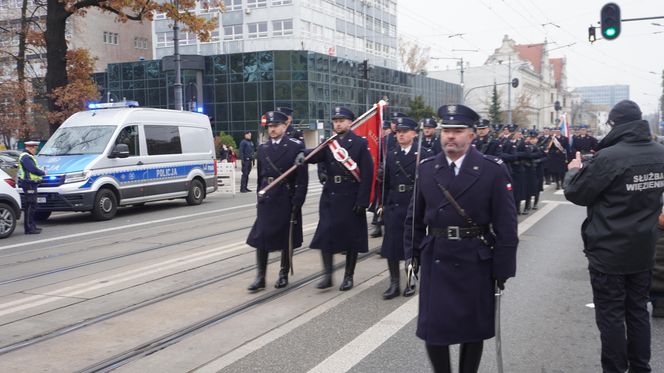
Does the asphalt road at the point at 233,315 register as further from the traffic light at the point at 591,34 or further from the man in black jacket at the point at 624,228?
the traffic light at the point at 591,34

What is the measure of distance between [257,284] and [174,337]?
1659 mm

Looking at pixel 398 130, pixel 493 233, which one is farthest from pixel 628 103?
pixel 398 130

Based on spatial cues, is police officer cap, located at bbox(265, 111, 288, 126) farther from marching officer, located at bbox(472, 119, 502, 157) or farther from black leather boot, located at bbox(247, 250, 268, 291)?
marching officer, located at bbox(472, 119, 502, 157)

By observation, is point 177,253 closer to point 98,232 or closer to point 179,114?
point 98,232

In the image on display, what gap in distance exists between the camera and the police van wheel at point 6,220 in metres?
12.2

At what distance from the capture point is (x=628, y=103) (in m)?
4.38

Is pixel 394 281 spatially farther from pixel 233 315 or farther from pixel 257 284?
pixel 233 315

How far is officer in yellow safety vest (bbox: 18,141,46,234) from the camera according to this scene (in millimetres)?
12633

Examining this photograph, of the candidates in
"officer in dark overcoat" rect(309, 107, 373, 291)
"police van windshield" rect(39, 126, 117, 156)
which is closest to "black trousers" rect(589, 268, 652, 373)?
"officer in dark overcoat" rect(309, 107, 373, 291)

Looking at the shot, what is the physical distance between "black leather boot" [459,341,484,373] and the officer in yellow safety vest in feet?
36.2

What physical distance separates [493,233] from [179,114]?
14.2m

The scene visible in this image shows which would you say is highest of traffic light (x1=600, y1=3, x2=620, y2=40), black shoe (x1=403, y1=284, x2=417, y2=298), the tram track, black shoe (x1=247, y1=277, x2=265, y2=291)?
traffic light (x1=600, y1=3, x2=620, y2=40)

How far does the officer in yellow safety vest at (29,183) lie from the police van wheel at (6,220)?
28 centimetres

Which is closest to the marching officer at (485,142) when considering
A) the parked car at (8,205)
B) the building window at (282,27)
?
the parked car at (8,205)
